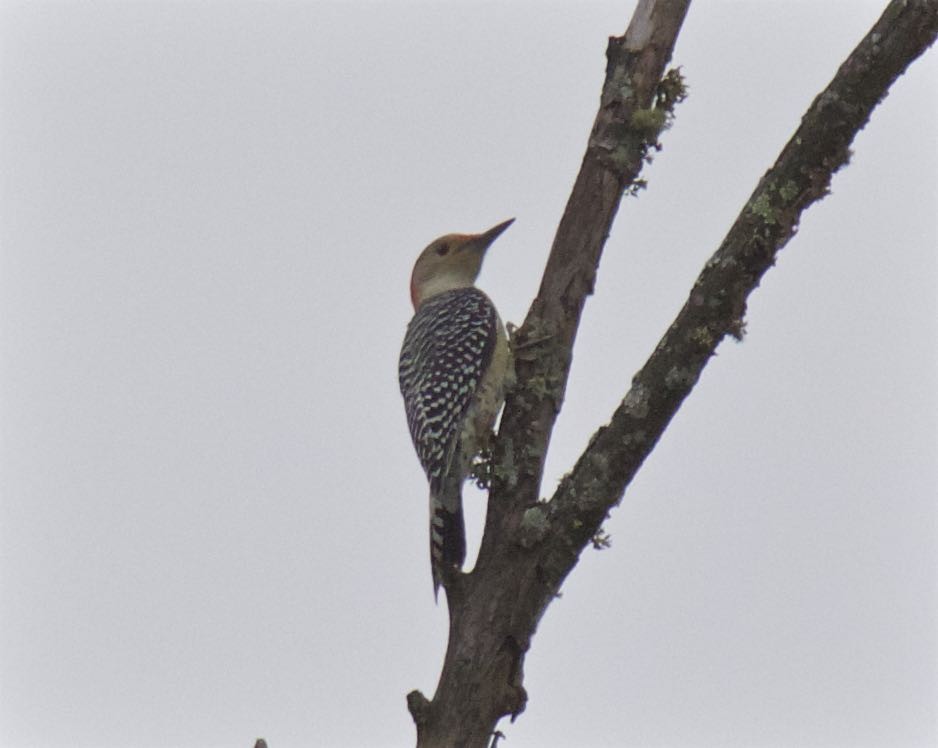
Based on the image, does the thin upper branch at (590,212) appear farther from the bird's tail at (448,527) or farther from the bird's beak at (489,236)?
the bird's beak at (489,236)

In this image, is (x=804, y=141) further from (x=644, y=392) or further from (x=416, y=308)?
(x=416, y=308)

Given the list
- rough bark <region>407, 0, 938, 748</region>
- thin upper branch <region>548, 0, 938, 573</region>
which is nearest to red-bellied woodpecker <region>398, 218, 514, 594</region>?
rough bark <region>407, 0, 938, 748</region>

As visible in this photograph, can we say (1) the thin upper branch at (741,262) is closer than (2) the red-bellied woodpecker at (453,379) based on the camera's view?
Yes

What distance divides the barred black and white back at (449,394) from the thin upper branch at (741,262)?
1481 millimetres

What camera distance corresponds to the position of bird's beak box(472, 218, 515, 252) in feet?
27.6

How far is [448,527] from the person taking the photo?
6750 mm

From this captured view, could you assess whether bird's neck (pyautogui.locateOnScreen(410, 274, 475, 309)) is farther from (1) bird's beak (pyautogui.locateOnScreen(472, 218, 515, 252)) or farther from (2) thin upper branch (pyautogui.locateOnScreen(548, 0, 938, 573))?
(2) thin upper branch (pyautogui.locateOnScreen(548, 0, 938, 573))

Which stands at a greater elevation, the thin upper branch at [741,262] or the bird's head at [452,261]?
the bird's head at [452,261]

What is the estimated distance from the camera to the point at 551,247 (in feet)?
19.9

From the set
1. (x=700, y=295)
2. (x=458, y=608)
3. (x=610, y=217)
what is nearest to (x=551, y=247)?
(x=610, y=217)

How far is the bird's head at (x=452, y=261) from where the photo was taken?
852 cm

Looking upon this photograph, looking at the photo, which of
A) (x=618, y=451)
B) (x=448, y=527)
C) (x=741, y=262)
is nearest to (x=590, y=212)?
(x=741, y=262)

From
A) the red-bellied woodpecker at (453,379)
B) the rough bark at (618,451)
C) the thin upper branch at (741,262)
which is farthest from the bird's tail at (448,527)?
the thin upper branch at (741,262)

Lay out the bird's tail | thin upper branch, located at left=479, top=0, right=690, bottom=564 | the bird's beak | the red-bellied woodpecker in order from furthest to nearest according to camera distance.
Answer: the bird's beak < the red-bellied woodpecker < the bird's tail < thin upper branch, located at left=479, top=0, right=690, bottom=564
